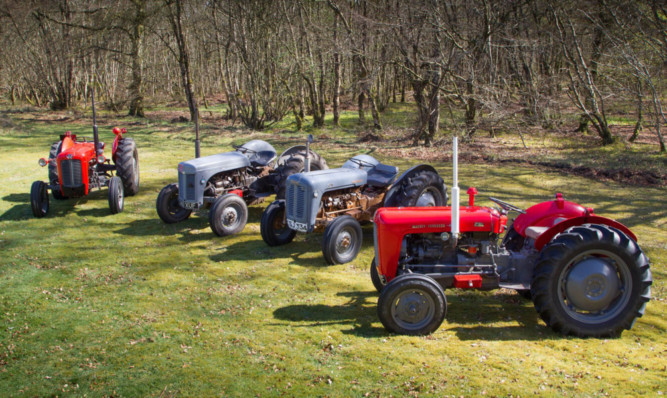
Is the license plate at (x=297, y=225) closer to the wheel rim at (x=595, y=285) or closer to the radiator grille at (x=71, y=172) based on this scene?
the wheel rim at (x=595, y=285)

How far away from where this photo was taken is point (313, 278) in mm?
6094

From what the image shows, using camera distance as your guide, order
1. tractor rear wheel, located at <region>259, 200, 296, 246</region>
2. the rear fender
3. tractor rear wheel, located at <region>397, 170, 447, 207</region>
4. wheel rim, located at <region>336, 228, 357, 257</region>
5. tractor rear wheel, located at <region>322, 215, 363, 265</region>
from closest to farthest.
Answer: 1. the rear fender
2. tractor rear wheel, located at <region>322, 215, 363, 265</region>
3. wheel rim, located at <region>336, 228, 357, 257</region>
4. tractor rear wheel, located at <region>397, 170, 447, 207</region>
5. tractor rear wheel, located at <region>259, 200, 296, 246</region>

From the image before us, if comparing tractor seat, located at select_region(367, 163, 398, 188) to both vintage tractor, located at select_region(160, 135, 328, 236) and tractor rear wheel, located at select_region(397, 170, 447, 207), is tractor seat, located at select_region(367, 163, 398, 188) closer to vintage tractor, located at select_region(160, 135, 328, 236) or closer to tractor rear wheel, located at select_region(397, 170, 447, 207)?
tractor rear wheel, located at select_region(397, 170, 447, 207)

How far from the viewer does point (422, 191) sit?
23.0 feet

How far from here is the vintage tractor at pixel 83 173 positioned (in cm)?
877

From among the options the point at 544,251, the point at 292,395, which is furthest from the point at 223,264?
the point at 544,251

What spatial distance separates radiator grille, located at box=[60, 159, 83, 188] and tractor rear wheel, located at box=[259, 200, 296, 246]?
3682 mm

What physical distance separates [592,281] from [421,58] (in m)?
11.7

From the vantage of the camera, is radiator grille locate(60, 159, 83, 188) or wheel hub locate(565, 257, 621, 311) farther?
radiator grille locate(60, 159, 83, 188)

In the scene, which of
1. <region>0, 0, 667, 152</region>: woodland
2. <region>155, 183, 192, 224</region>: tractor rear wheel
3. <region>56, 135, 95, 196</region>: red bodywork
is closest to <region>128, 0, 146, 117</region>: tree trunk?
<region>0, 0, 667, 152</region>: woodland

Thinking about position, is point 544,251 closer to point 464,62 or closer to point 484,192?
point 484,192

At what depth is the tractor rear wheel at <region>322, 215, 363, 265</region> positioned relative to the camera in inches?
252

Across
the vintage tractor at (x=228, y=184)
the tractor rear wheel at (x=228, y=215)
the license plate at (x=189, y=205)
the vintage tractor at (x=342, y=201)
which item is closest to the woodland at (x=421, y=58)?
the vintage tractor at (x=228, y=184)

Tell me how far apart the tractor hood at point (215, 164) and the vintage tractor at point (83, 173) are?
1.73 metres
